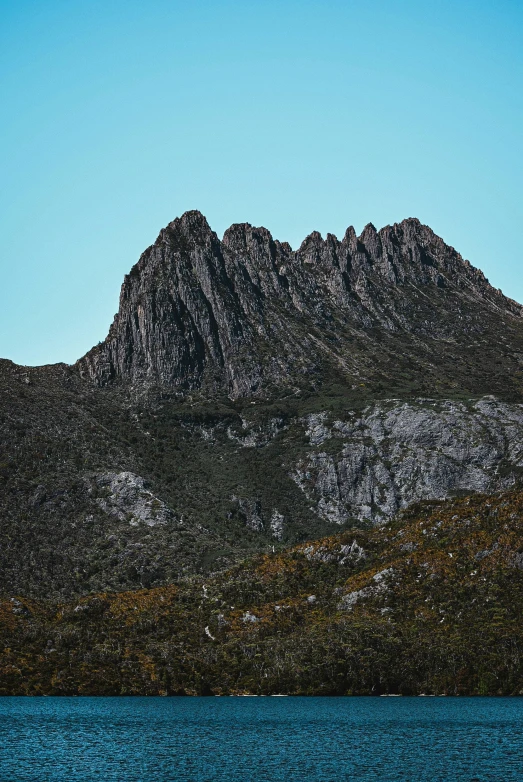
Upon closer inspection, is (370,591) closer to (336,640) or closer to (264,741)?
(336,640)

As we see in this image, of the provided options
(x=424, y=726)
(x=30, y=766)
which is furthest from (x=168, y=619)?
(x=30, y=766)

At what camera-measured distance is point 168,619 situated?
649ft

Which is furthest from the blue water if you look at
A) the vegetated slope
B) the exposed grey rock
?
the exposed grey rock

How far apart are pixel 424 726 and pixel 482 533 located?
80799 mm

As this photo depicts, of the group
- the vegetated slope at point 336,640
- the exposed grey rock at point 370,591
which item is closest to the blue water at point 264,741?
the vegetated slope at point 336,640

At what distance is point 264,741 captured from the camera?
107 meters

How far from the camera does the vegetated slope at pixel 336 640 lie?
16638cm

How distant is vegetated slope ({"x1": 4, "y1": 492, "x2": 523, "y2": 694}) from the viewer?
166375 millimetres

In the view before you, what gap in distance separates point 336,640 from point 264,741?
67836 millimetres

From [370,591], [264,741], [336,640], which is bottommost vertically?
[264,741]

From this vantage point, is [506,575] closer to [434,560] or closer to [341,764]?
[434,560]

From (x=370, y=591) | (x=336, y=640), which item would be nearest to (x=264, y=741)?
(x=336, y=640)

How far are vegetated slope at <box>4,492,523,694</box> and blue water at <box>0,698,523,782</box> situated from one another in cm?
1267

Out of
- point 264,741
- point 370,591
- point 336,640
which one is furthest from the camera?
point 370,591
